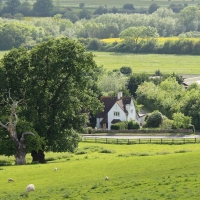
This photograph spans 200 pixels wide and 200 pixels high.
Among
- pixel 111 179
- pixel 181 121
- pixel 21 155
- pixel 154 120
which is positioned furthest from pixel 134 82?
pixel 111 179

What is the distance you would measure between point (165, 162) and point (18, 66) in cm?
1599

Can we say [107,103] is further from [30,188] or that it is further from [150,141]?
[30,188]

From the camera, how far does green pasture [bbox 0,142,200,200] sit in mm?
37312

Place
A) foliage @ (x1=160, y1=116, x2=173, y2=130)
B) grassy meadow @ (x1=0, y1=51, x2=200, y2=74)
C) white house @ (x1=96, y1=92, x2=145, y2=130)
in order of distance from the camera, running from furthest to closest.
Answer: grassy meadow @ (x1=0, y1=51, x2=200, y2=74), white house @ (x1=96, y1=92, x2=145, y2=130), foliage @ (x1=160, y1=116, x2=173, y2=130)

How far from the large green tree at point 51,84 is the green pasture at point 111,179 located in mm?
4219

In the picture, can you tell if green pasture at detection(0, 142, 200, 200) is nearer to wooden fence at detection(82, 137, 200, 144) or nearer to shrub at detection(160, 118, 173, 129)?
wooden fence at detection(82, 137, 200, 144)

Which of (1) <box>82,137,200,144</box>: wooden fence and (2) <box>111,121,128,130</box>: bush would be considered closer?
(1) <box>82,137,200,144</box>: wooden fence

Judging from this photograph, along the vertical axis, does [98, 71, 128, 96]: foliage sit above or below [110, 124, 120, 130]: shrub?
above

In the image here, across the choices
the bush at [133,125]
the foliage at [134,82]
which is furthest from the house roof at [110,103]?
the foliage at [134,82]

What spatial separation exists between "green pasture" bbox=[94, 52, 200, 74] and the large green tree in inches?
3798

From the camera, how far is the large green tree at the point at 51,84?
57625 mm

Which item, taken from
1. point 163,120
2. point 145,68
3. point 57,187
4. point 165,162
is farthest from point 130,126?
point 145,68

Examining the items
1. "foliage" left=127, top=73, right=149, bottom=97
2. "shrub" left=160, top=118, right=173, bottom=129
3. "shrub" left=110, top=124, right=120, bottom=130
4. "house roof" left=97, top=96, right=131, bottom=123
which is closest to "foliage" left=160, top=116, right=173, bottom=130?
"shrub" left=160, top=118, right=173, bottom=129

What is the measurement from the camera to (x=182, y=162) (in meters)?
45.6
